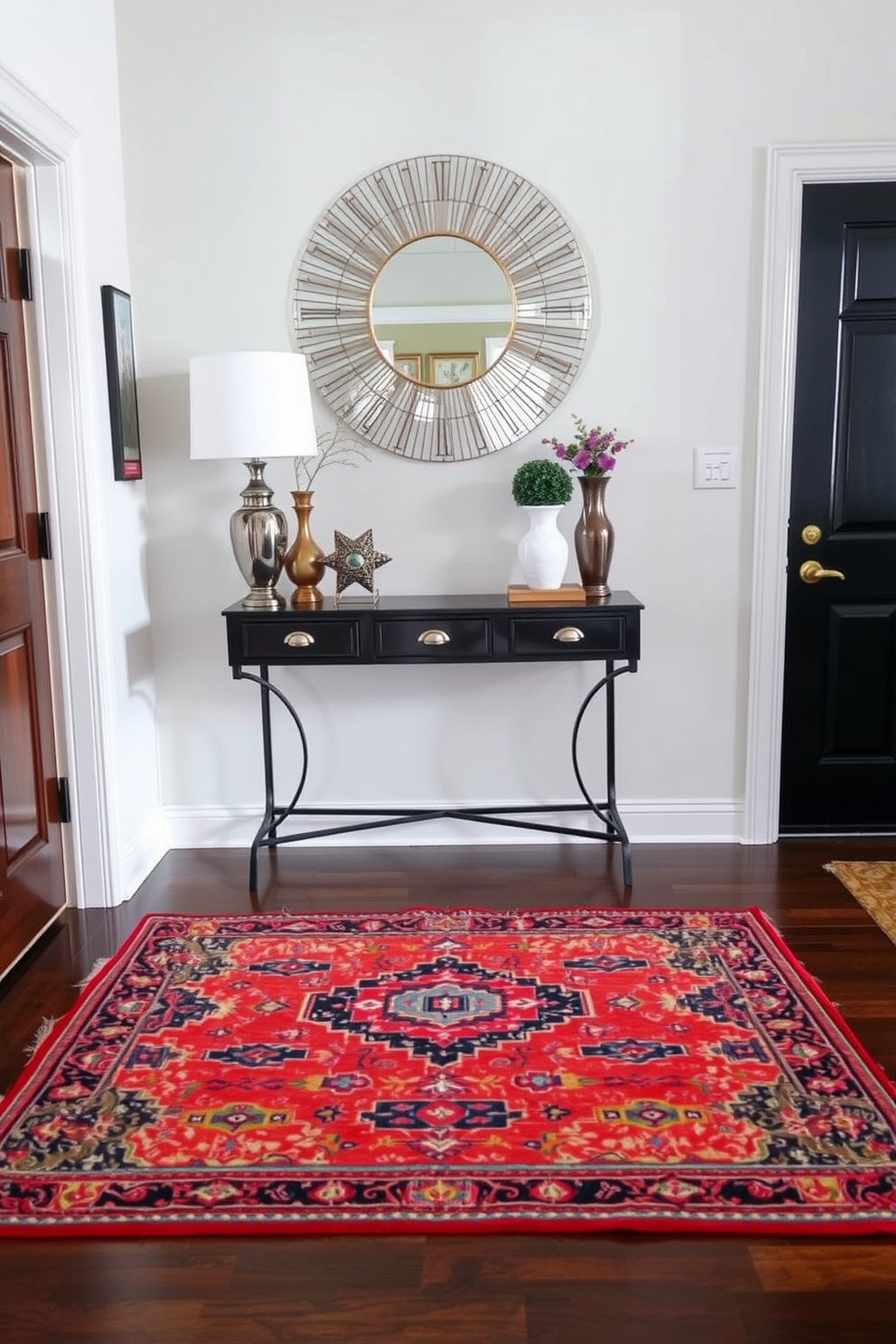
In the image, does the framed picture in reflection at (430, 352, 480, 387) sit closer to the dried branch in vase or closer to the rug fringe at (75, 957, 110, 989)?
the dried branch in vase

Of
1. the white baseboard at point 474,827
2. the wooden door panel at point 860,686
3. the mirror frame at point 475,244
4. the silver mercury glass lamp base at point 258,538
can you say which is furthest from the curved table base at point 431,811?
the mirror frame at point 475,244

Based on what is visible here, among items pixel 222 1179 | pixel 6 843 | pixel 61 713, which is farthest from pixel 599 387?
pixel 222 1179

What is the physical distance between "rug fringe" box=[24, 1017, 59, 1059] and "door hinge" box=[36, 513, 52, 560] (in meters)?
1.21

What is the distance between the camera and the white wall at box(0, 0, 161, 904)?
9.68 ft

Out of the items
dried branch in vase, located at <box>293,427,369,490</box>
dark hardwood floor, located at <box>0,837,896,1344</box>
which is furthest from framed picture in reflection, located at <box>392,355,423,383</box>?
dark hardwood floor, located at <box>0,837,896,1344</box>

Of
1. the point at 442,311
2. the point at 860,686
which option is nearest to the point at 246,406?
the point at 442,311

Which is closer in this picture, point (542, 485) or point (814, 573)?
point (542, 485)

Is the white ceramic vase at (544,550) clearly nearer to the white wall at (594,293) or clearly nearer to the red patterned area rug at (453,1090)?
the white wall at (594,293)

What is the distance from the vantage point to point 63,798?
321 centimetres

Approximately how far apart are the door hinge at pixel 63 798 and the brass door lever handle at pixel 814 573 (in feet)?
7.57

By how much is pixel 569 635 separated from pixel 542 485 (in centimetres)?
44

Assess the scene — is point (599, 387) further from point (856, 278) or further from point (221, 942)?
point (221, 942)

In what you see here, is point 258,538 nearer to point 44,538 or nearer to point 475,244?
point 44,538

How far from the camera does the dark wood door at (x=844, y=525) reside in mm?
3471
